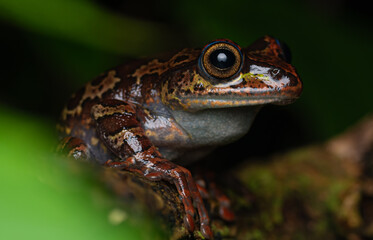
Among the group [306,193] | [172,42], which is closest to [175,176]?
[306,193]

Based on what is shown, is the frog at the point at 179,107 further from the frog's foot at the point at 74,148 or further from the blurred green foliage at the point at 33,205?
the blurred green foliage at the point at 33,205

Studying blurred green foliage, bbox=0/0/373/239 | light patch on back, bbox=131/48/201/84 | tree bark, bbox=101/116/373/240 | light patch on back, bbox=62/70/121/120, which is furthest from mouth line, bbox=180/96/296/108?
blurred green foliage, bbox=0/0/373/239

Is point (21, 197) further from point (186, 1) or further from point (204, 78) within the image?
point (186, 1)

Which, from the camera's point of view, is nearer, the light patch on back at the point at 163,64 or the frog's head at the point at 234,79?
the frog's head at the point at 234,79

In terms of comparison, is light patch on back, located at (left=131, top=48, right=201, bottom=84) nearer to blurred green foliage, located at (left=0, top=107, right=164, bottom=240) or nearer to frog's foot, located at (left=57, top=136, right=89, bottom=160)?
frog's foot, located at (left=57, top=136, right=89, bottom=160)

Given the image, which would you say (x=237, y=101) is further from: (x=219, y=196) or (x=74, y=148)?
(x=74, y=148)

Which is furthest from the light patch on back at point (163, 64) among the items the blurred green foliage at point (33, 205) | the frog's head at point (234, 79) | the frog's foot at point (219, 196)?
the blurred green foliage at point (33, 205)
